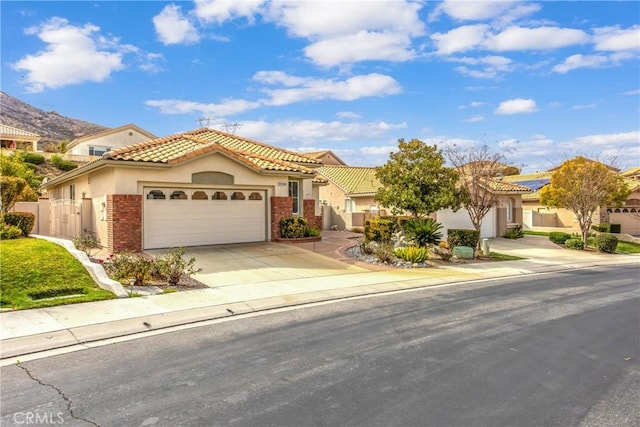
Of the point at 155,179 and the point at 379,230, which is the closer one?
the point at 155,179

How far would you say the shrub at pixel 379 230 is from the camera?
20.2 m

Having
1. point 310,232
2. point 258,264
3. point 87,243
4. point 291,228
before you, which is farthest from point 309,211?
point 87,243

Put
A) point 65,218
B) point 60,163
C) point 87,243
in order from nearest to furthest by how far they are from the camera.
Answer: point 87,243
point 65,218
point 60,163

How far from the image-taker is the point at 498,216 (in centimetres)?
3002

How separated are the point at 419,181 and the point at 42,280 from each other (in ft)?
45.9

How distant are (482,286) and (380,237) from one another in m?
7.47

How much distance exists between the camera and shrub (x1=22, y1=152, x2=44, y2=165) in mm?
44181

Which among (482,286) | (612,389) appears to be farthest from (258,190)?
(612,389)

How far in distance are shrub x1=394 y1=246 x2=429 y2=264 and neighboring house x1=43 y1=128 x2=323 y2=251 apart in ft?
18.7

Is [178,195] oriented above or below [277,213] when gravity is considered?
above

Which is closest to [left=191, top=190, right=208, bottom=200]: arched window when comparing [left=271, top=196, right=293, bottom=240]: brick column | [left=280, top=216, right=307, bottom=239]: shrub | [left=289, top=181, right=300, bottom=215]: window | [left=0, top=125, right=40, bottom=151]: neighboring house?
[left=271, top=196, right=293, bottom=240]: brick column

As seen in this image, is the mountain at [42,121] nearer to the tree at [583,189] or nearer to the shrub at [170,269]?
the tree at [583,189]

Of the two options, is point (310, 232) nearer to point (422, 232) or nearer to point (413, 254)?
point (422, 232)

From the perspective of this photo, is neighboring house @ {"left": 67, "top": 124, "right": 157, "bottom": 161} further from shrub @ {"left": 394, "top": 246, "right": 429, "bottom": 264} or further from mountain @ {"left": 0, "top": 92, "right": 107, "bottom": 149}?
mountain @ {"left": 0, "top": 92, "right": 107, "bottom": 149}
